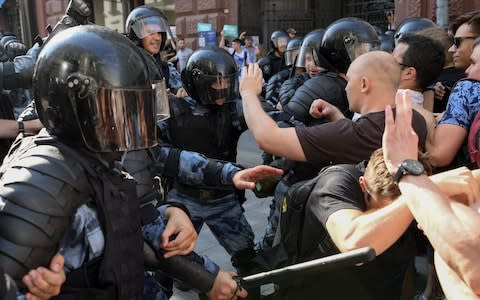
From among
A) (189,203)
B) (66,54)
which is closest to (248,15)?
(189,203)

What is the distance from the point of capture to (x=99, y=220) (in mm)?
1399

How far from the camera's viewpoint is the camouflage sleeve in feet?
8.61

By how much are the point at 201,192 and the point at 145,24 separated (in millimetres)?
1683

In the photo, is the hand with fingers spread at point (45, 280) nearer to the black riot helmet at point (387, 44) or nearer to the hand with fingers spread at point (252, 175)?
the hand with fingers spread at point (252, 175)

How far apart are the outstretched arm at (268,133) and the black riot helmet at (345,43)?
845mm

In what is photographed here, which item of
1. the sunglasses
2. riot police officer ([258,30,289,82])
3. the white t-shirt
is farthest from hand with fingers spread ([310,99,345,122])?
the white t-shirt

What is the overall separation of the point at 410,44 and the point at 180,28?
8.21 m

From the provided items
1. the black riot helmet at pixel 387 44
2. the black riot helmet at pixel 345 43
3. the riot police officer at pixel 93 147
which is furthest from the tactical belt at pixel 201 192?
the black riot helmet at pixel 387 44

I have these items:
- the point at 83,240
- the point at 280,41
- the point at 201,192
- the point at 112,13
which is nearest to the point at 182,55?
the point at 280,41

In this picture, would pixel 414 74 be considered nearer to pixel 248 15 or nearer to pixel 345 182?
pixel 345 182

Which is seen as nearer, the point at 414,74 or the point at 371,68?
the point at 371,68

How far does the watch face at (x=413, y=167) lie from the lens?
1403 millimetres

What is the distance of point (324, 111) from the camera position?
8.35ft

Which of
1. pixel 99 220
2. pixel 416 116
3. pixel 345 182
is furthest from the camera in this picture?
pixel 416 116
